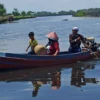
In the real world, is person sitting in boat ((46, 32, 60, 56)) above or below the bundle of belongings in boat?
above

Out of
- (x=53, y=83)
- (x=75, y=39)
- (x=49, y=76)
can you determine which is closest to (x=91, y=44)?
(x=75, y=39)

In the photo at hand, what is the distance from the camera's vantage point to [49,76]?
1302 centimetres

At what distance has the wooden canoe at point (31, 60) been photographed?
1383 cm

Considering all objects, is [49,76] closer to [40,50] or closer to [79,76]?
[79,76]

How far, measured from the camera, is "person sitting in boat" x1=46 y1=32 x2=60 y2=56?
48.6 ft

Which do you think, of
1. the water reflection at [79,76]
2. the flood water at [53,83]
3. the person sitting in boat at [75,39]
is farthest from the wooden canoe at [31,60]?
the water reflection at [79,76]

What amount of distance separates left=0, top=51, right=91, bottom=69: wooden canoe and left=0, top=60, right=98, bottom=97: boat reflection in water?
0.23 metres

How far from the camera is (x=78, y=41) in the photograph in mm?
15867

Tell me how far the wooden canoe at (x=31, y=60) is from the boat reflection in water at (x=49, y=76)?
0.77ft

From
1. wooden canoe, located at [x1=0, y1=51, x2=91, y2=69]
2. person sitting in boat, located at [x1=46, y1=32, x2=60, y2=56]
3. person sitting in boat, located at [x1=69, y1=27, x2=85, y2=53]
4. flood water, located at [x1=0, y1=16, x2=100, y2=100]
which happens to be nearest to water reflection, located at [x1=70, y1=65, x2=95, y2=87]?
flood water, located at [x1=0, y1=16, x2=100, y2=100]

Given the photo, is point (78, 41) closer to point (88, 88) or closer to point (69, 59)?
point (69, 59)

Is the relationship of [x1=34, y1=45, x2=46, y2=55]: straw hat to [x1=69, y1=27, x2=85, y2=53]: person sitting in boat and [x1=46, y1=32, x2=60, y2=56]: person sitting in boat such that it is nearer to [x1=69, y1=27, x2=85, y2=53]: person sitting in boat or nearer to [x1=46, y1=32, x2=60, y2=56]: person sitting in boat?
[x1=46, y1=32, x2=60, y2=56]: person sitting in boat

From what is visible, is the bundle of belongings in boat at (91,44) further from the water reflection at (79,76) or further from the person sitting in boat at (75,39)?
the water reflection at (79,76)

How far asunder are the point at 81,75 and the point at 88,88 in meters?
2.36
